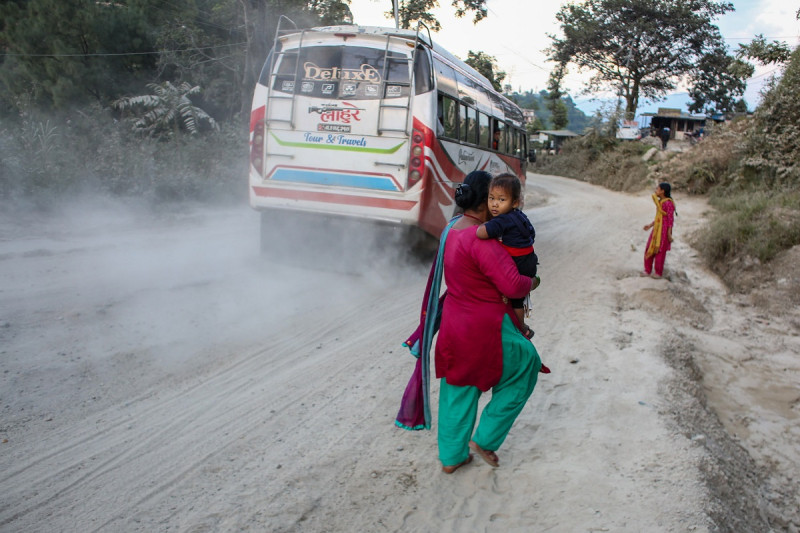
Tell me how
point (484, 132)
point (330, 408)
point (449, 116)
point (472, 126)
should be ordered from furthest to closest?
point (484, 132) → point (472, 126) → point (449, 116) → point (330, 408)

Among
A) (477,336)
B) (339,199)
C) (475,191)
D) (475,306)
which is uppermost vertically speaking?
(475,191)

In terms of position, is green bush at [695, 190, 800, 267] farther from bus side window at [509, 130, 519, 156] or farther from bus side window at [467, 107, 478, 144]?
bus side window at [467, 107, 478, 144]

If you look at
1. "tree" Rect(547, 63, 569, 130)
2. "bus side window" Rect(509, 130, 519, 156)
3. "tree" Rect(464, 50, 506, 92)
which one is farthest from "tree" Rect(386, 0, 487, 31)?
"tree" Rect(547, 63, 569, 130)

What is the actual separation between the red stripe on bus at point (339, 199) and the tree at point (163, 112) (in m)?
8.86

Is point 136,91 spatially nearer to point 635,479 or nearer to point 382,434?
point 382,434

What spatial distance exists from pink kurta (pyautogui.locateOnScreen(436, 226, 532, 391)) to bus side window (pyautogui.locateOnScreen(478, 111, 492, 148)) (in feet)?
20.0

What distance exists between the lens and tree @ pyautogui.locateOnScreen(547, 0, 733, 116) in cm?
3559

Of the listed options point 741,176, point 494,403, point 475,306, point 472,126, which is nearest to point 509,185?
point 475,306

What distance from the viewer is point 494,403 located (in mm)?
3119

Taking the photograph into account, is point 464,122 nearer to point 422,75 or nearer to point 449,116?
point 449,116

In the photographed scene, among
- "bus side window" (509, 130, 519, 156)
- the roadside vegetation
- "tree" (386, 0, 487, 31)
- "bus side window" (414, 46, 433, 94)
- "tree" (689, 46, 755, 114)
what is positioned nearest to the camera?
"bus side window" (414, 46, 433, 94)

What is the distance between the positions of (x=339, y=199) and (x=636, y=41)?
37733 mm

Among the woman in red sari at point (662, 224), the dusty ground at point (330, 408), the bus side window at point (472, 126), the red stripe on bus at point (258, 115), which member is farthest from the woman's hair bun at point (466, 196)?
the woman in red sari at point (662, 224)

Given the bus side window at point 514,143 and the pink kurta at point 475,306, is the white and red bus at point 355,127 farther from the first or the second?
the bus side window at point 514,143
